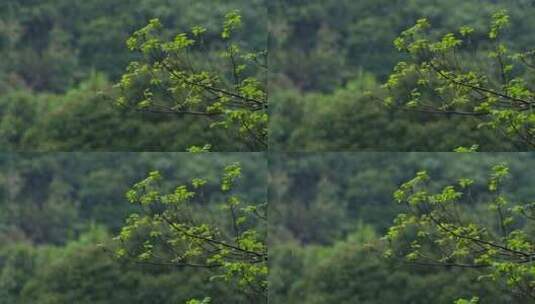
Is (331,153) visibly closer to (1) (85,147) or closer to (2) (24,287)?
(1) (85,147)

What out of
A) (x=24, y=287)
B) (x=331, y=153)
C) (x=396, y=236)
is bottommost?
(x=24, y=287)

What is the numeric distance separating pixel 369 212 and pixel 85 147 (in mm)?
1708

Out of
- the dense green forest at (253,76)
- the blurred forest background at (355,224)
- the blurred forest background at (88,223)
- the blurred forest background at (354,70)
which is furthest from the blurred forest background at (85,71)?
the blurred forest background at (355,224)

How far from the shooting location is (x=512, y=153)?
544 centimetres

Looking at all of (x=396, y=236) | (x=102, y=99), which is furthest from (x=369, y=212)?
(x=102, y=99)

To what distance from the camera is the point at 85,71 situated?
5.73m

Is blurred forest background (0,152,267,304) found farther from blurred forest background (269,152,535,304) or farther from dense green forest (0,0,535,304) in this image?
blurred forest background (269,152,535,304)

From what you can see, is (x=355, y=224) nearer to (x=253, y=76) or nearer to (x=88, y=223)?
(x=253, y=76)

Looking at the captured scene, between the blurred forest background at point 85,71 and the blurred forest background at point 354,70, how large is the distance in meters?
0.24

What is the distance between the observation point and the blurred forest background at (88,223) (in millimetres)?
5566

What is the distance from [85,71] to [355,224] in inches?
72.4

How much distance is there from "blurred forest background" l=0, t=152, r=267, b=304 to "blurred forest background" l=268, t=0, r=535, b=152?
1.27ft

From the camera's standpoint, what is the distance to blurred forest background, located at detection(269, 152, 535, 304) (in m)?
5.42

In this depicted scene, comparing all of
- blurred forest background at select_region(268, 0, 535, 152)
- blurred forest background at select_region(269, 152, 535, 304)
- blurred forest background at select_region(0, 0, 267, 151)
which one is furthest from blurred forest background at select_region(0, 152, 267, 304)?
blurred forest background at select_region(268, 0, 535, 152)
